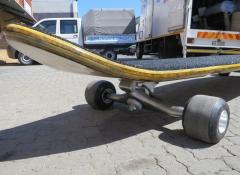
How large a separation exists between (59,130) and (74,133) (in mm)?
234

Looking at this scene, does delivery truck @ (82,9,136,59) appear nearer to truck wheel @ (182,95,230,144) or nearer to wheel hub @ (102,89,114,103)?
wheel hub @ (102,89,114,103)

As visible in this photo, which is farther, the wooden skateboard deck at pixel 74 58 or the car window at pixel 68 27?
the car window at pixel 68 27

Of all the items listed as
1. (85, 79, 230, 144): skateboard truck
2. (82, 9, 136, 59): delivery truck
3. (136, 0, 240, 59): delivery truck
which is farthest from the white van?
(85, 79, 230, 144): skateboard truck

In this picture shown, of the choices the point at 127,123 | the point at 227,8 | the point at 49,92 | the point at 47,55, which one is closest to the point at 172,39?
the point at 227,8

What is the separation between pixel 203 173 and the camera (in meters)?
2.62

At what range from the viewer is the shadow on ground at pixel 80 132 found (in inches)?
127

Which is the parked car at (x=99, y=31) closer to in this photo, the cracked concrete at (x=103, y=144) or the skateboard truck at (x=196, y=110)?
the cracked concrete at (x=103, y=144)

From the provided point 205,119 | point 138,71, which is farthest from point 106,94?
point 205,119

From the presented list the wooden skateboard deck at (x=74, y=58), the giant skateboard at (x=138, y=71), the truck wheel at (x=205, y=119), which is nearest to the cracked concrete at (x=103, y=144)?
the truck wheel at (x=205, y=119)

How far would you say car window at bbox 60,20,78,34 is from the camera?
48.0 ft

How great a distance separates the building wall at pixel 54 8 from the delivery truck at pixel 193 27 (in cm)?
2798

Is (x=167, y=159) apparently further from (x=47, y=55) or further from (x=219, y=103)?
(x=47, y=55)

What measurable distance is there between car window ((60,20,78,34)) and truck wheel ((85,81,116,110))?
10.5 metres

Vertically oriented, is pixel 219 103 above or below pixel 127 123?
above
